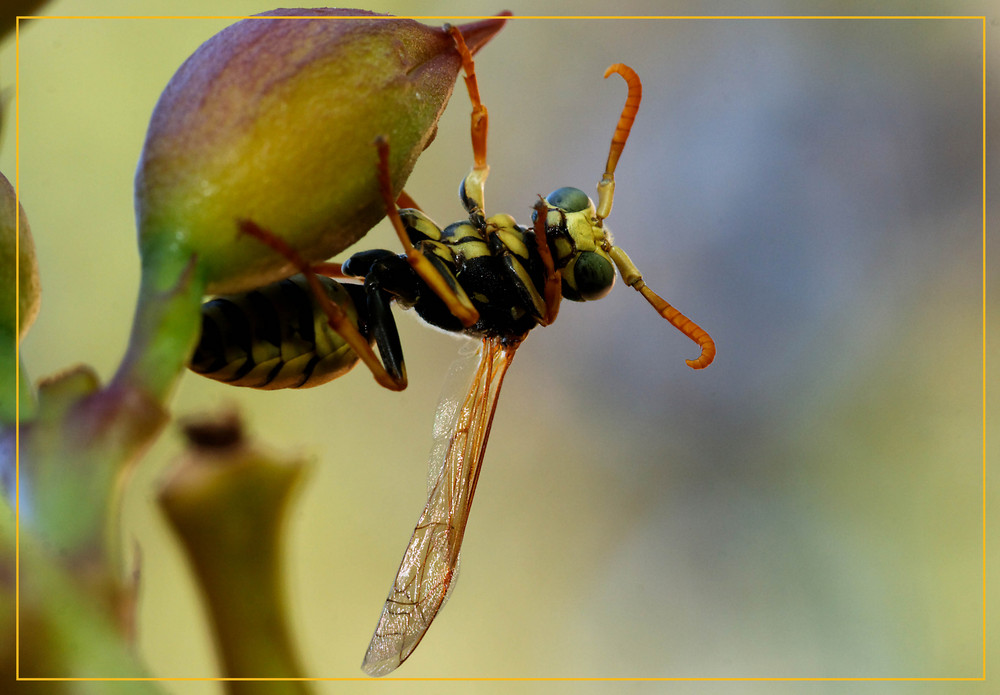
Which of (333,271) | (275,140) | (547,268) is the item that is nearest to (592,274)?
(547,268)

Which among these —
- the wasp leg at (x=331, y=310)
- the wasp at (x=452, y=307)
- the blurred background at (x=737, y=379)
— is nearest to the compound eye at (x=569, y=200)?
the wasp at (x=452, y=307)

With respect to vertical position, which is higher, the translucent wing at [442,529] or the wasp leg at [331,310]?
the wasp leg at [331,310]

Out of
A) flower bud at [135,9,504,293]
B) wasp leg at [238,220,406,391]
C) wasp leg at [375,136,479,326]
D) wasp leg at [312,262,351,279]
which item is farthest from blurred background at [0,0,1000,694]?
flower bud at [135,9,504,293]

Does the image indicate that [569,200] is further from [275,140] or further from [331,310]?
[275,140]

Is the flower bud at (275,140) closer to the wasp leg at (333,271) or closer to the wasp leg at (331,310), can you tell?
the wasp leg at (331,310)

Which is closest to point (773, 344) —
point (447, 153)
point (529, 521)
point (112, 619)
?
point (529, 521)

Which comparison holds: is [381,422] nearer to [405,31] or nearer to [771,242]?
[771,242]

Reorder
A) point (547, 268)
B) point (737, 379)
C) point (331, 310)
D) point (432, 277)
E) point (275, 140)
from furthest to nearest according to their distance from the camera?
point (737, 379), point (547, 268), point (432, 277), point (331, 310), point (275, 140)
